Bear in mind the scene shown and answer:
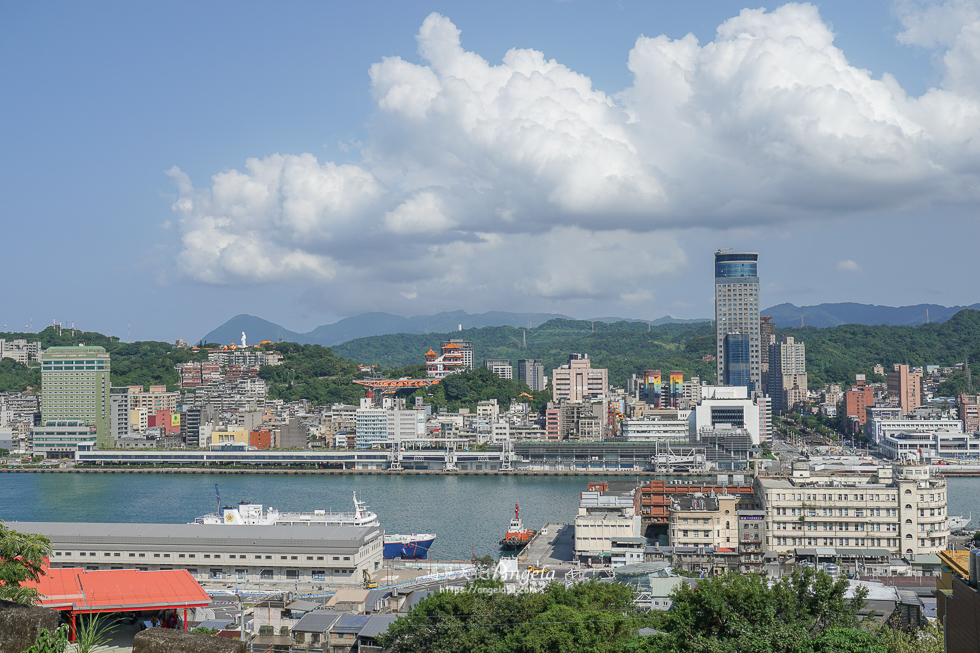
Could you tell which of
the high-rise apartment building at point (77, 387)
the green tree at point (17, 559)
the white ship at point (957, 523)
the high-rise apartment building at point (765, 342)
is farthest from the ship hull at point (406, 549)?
the high-rise apartment building at point (765, 342)

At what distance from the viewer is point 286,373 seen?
139ft

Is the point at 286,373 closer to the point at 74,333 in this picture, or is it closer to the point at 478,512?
the point at 74,333

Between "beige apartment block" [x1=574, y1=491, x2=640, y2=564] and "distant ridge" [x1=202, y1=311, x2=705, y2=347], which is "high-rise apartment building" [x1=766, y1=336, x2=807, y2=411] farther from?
"distant ridge" [x1=202, y1=311, x2=705, y2=347]

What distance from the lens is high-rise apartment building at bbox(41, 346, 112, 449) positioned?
30.2 meters

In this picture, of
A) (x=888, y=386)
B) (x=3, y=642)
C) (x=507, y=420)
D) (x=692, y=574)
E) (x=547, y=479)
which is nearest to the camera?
(x=3, y=642)

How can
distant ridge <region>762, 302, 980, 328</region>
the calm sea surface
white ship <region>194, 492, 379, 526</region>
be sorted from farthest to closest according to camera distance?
distant ridge <region>762, 302, 980, 328</region>, the calm sea surface, white ship <region>194, 492, 379, 526</region>

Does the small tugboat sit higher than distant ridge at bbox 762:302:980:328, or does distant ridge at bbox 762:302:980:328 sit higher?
distant ridge at bbox 762:302:980:328

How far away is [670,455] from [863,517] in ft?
41.7

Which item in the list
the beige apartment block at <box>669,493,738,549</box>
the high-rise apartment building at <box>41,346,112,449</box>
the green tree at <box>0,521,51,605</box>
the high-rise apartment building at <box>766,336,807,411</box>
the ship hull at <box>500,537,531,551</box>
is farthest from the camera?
the high-rise apartment building at <box>766,336,807,411</box>

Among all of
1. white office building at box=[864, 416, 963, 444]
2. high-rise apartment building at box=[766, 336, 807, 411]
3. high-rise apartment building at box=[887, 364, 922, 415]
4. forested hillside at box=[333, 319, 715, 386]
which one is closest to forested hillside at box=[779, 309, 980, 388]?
high-rise apartment building at box=[766, 336, 807, 411]

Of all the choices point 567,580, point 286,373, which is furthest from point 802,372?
point 567,580

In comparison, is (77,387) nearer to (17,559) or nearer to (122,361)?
(122,361)

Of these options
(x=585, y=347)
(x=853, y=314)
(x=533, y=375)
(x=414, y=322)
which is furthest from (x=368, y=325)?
(x=533, y=375)

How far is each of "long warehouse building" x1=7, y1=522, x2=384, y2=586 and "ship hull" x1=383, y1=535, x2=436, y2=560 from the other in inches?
73.3
